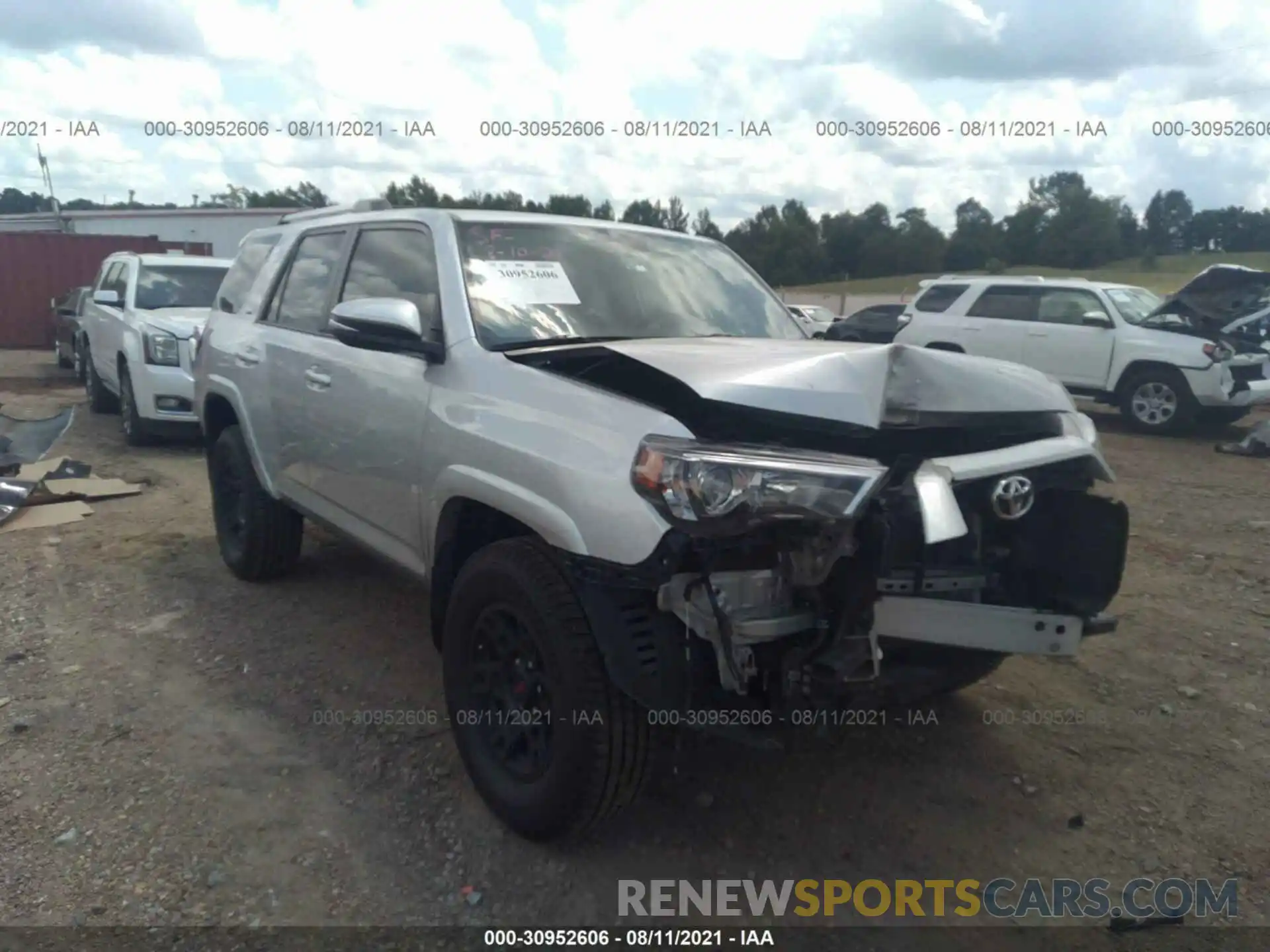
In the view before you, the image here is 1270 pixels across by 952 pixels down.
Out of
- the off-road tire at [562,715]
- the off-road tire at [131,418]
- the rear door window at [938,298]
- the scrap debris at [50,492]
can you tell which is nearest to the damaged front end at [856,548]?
the off-road tire at [562,715]

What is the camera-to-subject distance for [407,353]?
11.3 feet

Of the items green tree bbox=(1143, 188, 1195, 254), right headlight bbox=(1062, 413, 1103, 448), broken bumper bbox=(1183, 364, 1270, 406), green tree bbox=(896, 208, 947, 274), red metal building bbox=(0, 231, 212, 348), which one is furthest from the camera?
green tree bbox=(896, 208, 947, 274)

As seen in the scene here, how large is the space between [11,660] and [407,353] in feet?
8.23

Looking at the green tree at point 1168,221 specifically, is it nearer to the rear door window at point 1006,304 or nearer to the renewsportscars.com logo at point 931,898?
the rear door window at point 1006,304

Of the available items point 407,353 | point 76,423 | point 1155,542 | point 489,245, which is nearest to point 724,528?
point 407,353

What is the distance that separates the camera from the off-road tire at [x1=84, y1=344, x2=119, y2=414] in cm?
1091

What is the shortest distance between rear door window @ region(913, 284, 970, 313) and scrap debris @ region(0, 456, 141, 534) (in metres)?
10.4

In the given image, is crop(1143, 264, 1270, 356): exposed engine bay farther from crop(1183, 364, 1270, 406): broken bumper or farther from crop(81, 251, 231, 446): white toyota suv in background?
crop(81, 251, 231, 446): white toyota suv in background

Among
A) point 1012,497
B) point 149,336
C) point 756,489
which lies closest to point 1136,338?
point 1012,497

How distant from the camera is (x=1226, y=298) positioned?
1133 cm

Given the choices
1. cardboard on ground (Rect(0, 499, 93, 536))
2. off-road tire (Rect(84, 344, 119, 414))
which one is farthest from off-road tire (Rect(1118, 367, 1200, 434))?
off-road tire (Rect(84, 344, 119, 414))

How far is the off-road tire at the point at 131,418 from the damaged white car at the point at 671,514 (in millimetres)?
6179

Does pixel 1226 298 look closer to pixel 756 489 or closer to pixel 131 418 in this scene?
pixel 756 489

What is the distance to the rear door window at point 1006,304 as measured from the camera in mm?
12664
